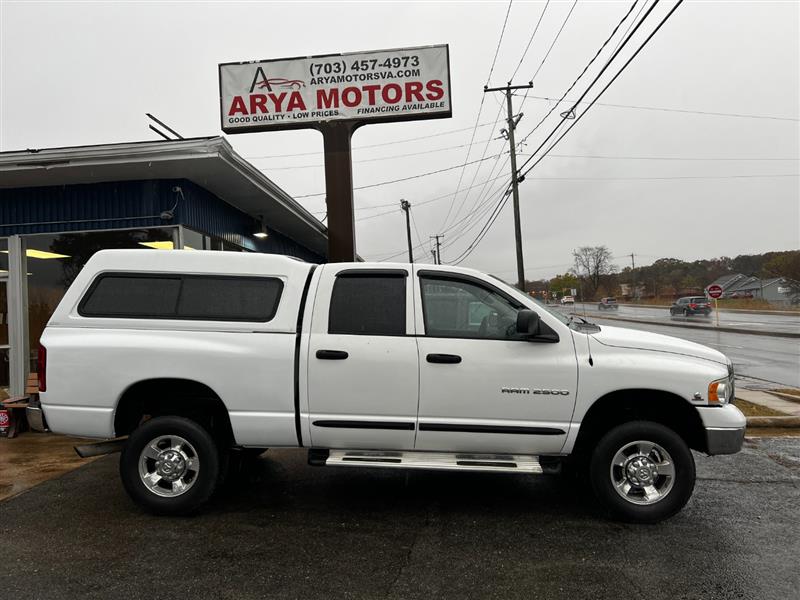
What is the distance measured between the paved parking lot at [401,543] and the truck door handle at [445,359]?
1.23 metres

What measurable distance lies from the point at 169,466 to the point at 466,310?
8.84 feet

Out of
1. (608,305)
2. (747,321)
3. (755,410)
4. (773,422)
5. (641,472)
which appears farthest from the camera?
(608,305)

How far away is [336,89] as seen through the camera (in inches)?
330

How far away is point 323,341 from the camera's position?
4.10m

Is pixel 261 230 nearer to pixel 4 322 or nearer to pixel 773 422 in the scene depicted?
pixel 4 322

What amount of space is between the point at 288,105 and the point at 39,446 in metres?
5.97

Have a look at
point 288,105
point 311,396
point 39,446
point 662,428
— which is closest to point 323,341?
point 311,396

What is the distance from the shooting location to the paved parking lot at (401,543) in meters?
3.12

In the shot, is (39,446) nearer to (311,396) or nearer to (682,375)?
(311,396)

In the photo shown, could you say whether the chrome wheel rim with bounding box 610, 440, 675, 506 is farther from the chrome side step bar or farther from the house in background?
the house in background

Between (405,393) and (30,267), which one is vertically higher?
(30,267)

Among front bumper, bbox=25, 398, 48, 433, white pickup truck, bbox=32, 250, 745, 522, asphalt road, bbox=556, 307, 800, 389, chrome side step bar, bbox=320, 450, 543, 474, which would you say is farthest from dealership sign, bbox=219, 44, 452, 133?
asphalt road, bbox=556, 307, 800, 389

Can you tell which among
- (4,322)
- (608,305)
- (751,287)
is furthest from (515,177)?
(751,287)

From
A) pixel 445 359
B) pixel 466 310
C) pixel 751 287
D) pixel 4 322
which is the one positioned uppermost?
pixel 751 287
